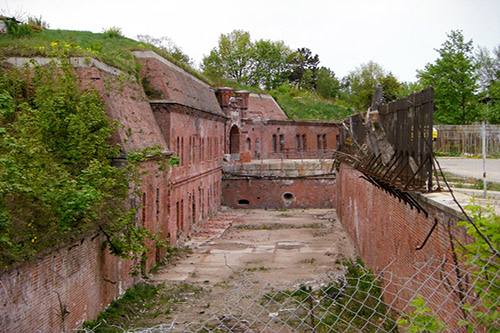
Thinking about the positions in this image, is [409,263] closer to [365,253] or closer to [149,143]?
[365,253]

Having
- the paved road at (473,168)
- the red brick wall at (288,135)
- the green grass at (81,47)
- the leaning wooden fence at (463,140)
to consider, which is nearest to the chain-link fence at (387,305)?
the paved road at (473,168)

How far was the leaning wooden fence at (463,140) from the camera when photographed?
566 inches

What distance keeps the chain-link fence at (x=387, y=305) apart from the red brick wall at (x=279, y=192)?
17975 mm

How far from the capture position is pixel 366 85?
62438 millimetres

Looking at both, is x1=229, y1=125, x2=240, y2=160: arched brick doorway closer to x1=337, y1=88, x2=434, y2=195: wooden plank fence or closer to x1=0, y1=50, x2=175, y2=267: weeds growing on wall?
x1=0, y1=50, x2=175, y2=267: weeds growing on wall

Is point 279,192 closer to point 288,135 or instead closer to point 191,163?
point 191,163

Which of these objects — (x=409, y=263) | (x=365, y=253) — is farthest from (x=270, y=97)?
(x=409, y=263)

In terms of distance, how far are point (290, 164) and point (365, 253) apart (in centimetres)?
1935

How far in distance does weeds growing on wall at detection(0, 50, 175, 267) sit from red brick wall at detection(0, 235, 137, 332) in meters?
0.30

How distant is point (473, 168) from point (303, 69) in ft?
218

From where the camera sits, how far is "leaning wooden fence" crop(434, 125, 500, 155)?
14.4 metres

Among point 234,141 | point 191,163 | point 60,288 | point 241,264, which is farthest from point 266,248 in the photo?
point 234,141

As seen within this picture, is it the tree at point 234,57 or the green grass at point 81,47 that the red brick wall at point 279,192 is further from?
the tree at point 234,57

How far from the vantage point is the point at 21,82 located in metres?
15.4
